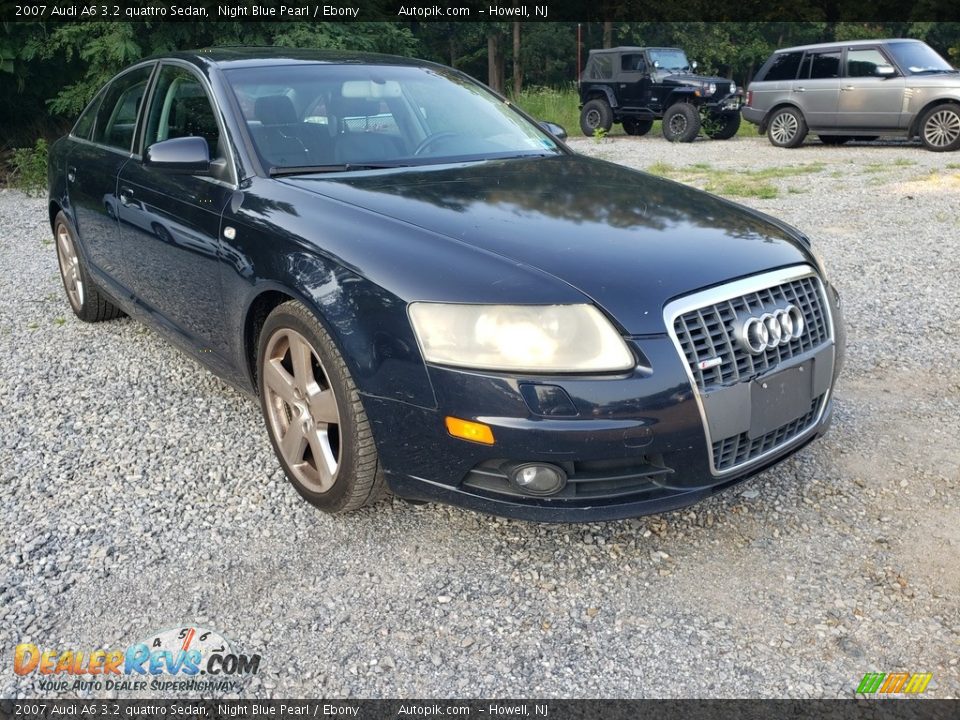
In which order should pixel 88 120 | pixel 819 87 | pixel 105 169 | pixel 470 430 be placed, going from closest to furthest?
pixel 470 430, pixel 105 169, pixel 88 120, pixel 819 87

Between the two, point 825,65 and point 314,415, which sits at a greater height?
point 825,65

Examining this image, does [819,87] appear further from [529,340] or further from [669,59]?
[529,340]

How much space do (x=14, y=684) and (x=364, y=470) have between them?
110 cm

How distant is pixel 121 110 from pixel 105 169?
0.38m

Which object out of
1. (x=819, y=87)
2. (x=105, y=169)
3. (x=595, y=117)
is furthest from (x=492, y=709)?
(x=595, y=117)

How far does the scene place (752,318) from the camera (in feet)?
8.35

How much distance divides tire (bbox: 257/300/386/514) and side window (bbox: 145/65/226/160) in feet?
3.02

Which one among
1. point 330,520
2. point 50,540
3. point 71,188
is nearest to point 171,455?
point 50,540

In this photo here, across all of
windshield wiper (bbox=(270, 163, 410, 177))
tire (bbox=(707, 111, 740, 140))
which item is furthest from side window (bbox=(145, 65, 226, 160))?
tire (bbox=(707, 111, 740, 140))

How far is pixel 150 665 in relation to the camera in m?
2.30

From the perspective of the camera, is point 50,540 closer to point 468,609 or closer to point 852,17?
point 468,609

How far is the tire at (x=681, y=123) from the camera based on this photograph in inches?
643

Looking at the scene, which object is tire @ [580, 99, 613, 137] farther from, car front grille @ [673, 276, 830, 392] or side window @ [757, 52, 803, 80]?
car front grille @ [673, 276, 830, 392]

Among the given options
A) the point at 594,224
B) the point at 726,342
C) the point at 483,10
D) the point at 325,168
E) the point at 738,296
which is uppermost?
the point at 483,10
